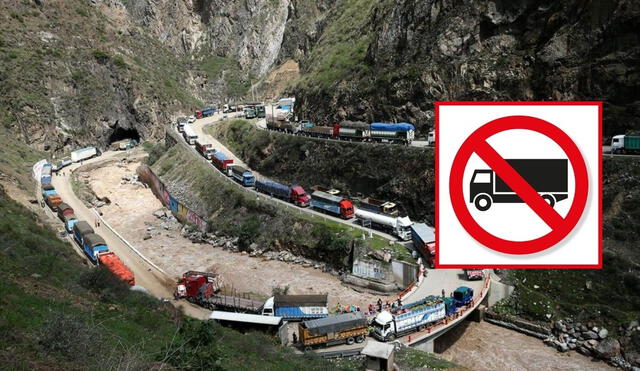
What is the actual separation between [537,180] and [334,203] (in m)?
42.0

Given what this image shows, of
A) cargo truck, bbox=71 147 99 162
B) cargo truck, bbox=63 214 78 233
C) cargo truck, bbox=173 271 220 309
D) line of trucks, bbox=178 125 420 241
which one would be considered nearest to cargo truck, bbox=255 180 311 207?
line of trucks, bbox=178 125 420 241

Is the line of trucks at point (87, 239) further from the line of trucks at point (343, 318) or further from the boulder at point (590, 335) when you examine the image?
the boulder at point (590, 335)

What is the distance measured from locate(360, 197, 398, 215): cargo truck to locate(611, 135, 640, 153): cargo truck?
64.8ft

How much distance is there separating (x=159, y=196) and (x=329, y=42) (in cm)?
4517

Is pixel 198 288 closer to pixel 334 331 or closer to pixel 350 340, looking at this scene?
pixel 334 331

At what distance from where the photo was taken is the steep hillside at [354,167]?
167 ft

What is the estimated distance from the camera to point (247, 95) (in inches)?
5094

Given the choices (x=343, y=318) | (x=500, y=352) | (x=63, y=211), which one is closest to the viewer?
(x=343, y=318)

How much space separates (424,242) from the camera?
41.5 meters

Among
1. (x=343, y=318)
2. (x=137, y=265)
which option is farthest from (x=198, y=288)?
(x=343, y=318)

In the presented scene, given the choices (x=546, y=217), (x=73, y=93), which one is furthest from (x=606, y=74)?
(x=73, y=93)

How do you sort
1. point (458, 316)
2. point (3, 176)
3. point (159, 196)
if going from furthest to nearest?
point (159, 196)
point (3, 176)
point (458, 316)

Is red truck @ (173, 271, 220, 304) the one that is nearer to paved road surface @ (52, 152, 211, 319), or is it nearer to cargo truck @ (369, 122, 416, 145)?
paved road surface @ (52, 152, 211, 319)

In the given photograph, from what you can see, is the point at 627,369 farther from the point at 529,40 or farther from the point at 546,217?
the point at 529,40
